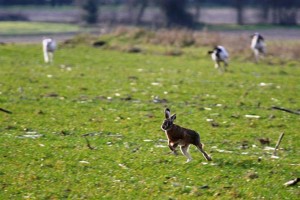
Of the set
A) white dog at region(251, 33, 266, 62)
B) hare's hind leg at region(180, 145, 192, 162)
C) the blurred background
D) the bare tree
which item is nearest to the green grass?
the blurred background

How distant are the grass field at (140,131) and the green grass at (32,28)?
96.5 feet

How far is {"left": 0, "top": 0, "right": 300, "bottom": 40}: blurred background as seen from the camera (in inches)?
2618

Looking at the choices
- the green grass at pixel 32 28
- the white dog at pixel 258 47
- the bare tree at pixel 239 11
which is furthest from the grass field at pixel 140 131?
the bare tree at pixel 239 11

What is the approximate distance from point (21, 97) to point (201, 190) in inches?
444

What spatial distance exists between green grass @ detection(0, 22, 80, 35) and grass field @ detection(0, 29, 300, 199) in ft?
96.5

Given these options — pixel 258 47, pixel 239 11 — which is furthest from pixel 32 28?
pixel 258 47

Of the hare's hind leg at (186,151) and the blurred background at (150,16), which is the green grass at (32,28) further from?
the hare's hind leg at (186,151)

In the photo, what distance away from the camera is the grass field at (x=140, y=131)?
38.6 ft

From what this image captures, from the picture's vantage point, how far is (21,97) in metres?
21.9

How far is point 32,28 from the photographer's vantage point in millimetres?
63969

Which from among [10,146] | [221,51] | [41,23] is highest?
[10,146]

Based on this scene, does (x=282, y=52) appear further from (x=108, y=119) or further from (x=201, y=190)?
(x=201, y=190)

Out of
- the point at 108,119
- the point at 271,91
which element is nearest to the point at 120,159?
the point at 108,119

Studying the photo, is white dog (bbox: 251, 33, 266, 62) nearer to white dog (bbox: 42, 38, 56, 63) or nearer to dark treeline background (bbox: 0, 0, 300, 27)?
white dog (bbox: 42, 38, 56, 63)
